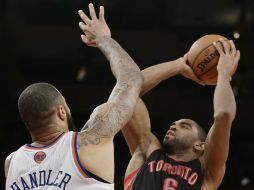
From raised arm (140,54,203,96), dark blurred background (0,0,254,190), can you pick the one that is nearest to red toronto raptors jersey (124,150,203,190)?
raised arm (140,54,203,96)

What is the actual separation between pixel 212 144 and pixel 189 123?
41cm

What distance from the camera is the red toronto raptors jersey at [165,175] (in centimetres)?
350

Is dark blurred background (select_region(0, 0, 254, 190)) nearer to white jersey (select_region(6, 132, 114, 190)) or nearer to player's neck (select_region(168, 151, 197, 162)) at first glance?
player's neck (select_region(168, 151, 197, 162))

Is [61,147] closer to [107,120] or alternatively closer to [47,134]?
[47,134]

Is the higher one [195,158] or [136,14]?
[136,14]

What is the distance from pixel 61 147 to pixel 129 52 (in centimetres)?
656

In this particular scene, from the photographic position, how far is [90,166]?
2.35m

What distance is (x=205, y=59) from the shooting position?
11.7ft

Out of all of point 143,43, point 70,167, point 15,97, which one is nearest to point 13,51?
point 15,97

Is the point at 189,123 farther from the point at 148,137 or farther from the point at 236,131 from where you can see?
the point at 236,131

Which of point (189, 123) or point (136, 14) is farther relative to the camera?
point (136, 14)

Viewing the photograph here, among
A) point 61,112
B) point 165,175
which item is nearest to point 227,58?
point 165,175

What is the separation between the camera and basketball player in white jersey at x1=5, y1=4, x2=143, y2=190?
2.35m

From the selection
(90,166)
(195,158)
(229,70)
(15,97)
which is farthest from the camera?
(15,97)
